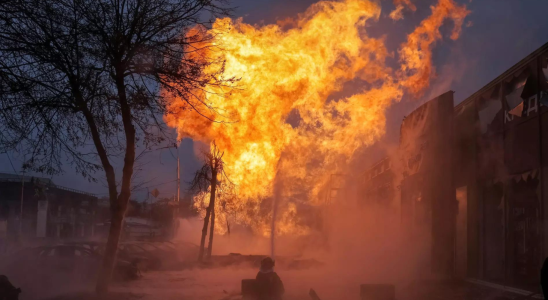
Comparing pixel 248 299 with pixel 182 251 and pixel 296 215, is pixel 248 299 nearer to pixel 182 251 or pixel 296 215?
pixel 182 251

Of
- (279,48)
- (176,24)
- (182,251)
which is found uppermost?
(279,48)

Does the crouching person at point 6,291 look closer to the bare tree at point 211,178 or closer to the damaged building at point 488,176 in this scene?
the damaged building at point 488,176

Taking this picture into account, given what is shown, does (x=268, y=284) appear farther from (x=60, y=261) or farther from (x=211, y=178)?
(x=211, y=178)

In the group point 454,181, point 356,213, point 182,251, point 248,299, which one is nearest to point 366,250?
point 356,213

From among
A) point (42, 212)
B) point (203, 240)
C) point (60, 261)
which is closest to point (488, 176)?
point (60, 261)

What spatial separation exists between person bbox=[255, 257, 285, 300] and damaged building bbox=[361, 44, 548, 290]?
6.05 meters

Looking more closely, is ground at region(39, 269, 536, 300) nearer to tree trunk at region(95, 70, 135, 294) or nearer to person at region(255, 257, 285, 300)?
tree trunk at region(95, 70, 135, 294)

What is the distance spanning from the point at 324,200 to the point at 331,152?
7.09 meters

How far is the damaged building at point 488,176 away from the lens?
11.7m

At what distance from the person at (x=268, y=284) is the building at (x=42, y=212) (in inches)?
1324

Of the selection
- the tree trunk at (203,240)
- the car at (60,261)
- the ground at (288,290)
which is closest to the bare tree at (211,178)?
the tree trunk at (203,240)

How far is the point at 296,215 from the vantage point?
43.2m

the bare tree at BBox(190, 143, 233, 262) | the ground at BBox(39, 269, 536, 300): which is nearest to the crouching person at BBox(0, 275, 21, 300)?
the ground at BBox(39, 269, 536, 300)

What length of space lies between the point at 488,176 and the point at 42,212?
5110cm
